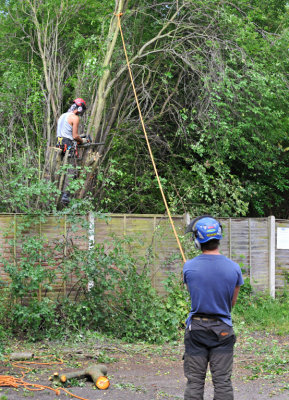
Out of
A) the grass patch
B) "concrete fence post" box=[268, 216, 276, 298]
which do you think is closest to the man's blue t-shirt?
the grass patch

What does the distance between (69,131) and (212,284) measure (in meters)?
6.32

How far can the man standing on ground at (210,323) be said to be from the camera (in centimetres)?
421

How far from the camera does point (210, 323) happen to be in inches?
167

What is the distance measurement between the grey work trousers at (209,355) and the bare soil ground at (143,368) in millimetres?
1766

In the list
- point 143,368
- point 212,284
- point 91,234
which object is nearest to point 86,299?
point 91,234

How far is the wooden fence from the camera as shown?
892cm

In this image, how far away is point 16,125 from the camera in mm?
11477

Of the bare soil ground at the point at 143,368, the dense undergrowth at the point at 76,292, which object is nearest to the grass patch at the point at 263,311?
the bare soil ground at the point at 143,368

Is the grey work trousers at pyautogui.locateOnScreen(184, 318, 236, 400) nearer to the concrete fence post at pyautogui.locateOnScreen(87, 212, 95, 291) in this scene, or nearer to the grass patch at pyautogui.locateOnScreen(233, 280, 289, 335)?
the concrete fence post at pyautogui.locateOnScreen(87, 212, 95, 291)

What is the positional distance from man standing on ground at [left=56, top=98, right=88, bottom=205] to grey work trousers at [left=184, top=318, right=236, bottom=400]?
5.84 meters

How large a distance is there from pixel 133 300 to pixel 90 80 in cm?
488

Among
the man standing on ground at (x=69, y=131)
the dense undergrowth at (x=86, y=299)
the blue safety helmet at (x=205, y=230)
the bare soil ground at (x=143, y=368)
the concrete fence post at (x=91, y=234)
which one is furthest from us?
the man standing on ground at (x=69, y=131)

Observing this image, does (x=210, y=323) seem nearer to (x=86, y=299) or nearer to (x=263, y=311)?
(x=86, y=299)

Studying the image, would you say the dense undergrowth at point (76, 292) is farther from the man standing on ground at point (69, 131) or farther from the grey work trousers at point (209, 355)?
the grey work trousers at point (209, 355)
